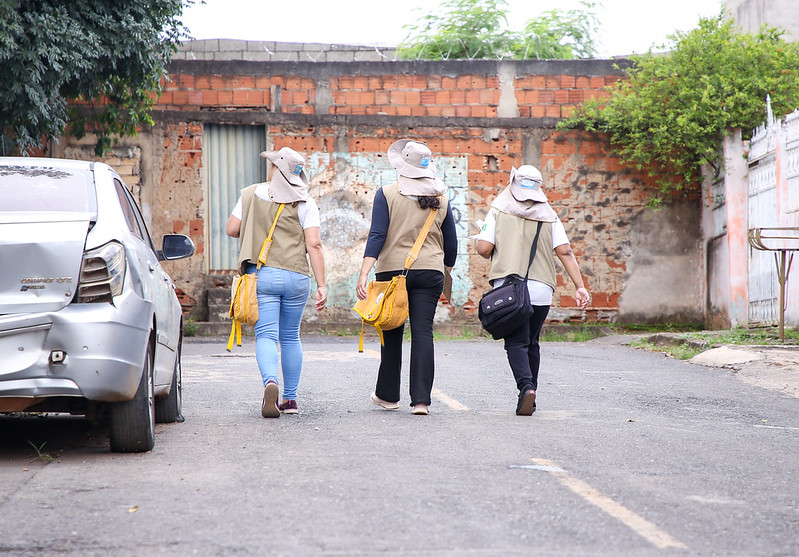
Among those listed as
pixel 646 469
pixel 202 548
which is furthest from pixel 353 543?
pixel 646 469

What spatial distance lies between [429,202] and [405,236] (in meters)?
0.31

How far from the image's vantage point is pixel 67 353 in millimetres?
5121

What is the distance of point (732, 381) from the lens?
1045 centimetres

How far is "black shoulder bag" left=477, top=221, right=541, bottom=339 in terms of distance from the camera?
7344 millimetres

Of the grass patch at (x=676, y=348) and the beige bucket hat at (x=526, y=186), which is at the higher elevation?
the beige bucket hat at (x=526, y=186)

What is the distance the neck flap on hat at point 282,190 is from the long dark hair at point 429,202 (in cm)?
86

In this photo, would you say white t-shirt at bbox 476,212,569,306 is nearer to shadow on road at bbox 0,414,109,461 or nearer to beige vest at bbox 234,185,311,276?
beige vest at bbox 234,185,311,276

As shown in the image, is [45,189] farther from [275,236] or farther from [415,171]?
[415,171]

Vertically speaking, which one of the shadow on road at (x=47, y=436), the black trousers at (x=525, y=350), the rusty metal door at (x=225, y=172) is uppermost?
the rusty metal door at (x=225, y=172)

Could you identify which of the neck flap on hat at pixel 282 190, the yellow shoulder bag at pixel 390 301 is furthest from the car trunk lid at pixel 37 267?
the yellow shoulder bag at pixel 390 301

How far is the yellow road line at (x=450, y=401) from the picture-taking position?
305 inches

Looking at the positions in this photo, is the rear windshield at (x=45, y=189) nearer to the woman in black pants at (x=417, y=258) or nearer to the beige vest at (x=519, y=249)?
the woman in black pants at (x=417, y=258)

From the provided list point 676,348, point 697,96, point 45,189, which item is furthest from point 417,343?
point 697,96

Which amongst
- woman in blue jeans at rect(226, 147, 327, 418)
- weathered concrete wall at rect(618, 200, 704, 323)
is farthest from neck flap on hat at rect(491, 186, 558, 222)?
weathered concrete wall at rect(618, 200, 704, 323)
